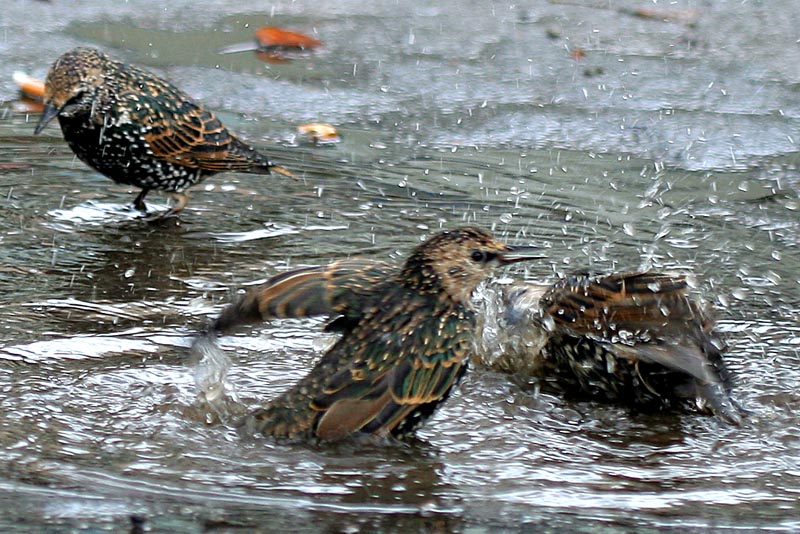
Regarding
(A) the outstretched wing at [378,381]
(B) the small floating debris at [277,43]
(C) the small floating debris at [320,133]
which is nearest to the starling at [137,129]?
(C) the small floating debris at [320,133]

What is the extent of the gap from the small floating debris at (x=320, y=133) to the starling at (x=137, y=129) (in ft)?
2.67

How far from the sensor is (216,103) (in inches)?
324

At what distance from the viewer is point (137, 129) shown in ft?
21.2

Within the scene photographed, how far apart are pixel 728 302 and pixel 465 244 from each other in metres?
1.60

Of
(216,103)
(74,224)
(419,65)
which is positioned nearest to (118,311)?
(74,224)

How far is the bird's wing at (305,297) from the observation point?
3998 mm

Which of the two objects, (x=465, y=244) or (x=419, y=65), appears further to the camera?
(x=419, y=65)

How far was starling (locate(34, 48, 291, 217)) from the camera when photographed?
249 inches

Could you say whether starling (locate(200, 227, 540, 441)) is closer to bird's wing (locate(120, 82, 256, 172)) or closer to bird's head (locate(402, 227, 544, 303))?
bird's head (locate(402, 227, 544, 303))

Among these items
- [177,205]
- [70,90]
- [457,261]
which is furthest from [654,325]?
[70,90]

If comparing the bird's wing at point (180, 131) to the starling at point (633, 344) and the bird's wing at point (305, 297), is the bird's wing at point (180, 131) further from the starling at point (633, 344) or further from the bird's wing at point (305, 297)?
the bird's wing at point (305, 297)

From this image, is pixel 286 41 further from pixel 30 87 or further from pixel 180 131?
pixel 180 131

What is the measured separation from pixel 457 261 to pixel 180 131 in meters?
2.84

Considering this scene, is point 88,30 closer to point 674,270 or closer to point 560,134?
point 560,134
